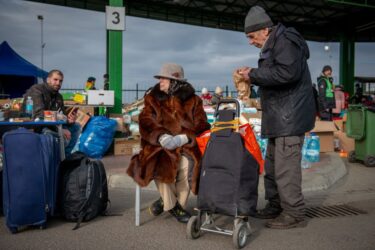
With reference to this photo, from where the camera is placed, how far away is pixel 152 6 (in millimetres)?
21562

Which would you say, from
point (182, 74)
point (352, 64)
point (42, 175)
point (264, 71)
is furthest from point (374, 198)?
point (352, 64)

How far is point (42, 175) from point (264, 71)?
234 centimetres

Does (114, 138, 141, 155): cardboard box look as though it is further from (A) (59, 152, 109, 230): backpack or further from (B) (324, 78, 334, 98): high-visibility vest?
(B) (324, 78, 334, 98): high-visibility vest

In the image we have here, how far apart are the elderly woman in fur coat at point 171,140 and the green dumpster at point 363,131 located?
477 centimetres

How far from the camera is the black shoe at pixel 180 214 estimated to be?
4.18m

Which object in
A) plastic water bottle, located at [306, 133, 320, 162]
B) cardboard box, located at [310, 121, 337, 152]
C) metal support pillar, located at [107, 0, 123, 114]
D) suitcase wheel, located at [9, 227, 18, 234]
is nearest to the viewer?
suitcase wheel, located at [9, 227, 18, 234]

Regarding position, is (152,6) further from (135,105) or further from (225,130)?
(225,130)

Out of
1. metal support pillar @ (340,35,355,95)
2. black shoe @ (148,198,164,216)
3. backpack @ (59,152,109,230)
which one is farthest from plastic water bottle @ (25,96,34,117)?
metal support pillar @ (340,35,355,95)

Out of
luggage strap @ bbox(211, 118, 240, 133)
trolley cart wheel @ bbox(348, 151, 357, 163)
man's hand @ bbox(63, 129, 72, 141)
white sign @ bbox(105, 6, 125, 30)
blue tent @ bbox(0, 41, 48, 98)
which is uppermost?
white sign @ bbox(105, 6, 125, 30)

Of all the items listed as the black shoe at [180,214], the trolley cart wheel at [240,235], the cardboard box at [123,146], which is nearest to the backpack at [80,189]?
the black shoe at [180,214]

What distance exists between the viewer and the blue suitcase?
12.5 feet

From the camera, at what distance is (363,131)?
306 inches

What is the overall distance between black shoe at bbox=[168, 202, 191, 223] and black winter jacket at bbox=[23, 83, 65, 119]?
6.77 ft

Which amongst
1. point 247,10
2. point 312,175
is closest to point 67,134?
point 312,175
